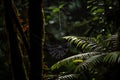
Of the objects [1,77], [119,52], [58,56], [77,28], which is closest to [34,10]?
[119,52]

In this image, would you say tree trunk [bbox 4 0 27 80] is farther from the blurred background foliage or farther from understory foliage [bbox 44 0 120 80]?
understory foliage [bbox 44 0 120 80]

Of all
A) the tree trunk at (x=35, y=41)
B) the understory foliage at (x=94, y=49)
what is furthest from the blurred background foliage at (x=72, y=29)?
the tree trunk at (x=35, y=41)

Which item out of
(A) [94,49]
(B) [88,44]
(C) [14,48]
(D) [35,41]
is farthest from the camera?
(B) [88,44]

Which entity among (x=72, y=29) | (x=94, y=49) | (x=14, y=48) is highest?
(x=14, y=48)

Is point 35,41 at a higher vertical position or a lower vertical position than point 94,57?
higher

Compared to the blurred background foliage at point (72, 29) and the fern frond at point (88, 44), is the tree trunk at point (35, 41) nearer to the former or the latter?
the blurred background foliage at point (72, 29)

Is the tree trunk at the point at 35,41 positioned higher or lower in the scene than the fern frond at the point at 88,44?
higher

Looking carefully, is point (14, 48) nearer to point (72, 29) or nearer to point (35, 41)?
point (35, 41)

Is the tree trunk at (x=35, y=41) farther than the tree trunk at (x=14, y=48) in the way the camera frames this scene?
No

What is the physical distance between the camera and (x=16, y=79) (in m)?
2.86

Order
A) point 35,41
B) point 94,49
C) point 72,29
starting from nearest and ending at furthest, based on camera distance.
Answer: point 35,41 < point 94,49 < point 72,29

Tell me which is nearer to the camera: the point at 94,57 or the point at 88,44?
the point at 94,57

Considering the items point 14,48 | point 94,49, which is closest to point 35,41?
point 14,48

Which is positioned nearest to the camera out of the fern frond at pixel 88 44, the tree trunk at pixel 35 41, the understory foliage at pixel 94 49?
the tree trunk at pixel 35 41
